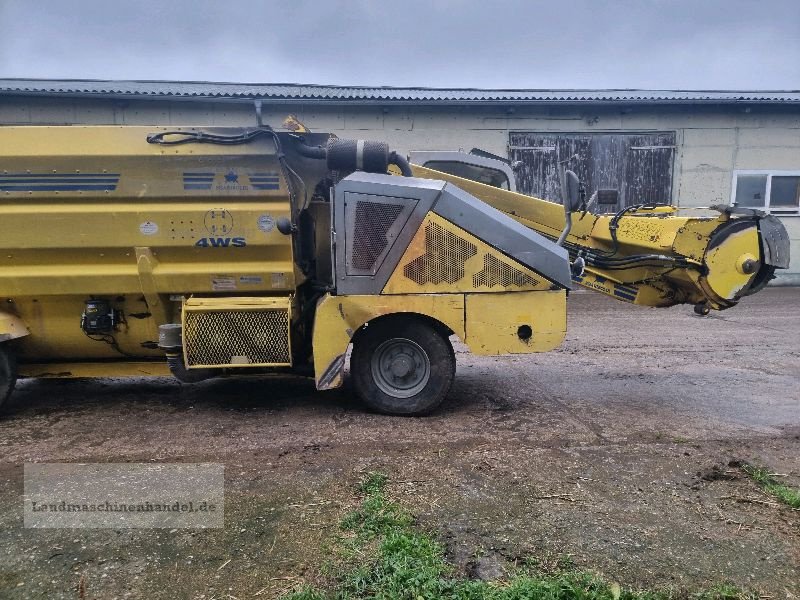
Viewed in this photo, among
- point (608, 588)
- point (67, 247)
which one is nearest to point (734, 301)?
point (608, 588)

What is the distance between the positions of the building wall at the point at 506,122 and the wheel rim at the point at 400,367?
7.62 m

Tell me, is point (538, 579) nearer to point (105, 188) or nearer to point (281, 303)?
point (281, 303)

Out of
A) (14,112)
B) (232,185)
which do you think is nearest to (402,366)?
(232,185)

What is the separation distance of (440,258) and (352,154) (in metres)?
1.10

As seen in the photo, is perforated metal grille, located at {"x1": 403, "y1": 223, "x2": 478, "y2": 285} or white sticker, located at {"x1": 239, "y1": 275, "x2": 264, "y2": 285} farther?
white sticker, located at {"x1": 239, "y1": 275, "x2": 264, "y2": 285}

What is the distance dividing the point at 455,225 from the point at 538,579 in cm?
267

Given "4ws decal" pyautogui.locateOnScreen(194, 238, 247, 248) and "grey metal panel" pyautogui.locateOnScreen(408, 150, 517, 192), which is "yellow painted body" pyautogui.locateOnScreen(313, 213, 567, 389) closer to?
"4ws decal" pyautogui.locateOnScreen(194, 238, 247, 248)

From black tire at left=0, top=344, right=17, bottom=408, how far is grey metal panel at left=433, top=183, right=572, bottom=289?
3.69 meters

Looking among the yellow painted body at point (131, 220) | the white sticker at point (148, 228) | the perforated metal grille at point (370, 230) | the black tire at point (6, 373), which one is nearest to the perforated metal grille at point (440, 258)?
the perforated metal grille at point (370, 230)

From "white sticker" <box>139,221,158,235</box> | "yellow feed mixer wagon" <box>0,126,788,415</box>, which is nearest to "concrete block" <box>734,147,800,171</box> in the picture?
"yellow feed mixer wagon" <box>0,126,788,415</box>

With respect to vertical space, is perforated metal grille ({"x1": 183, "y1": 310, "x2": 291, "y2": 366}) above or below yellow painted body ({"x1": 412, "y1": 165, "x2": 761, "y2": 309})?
below

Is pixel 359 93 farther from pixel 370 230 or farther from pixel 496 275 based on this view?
pixel 496 275

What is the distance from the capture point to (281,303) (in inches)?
185

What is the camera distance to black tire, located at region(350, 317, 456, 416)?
15.4 ft
